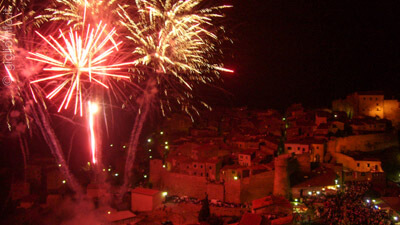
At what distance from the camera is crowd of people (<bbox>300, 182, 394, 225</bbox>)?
12.7 metres

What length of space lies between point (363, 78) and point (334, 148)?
16020 mm

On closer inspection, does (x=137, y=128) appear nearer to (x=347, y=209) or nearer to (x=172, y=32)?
(x=172, y=32)

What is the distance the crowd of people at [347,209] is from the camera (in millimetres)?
12672

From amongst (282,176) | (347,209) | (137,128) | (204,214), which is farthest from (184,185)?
(347,209)

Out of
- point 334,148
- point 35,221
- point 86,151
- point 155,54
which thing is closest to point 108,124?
point 86,151

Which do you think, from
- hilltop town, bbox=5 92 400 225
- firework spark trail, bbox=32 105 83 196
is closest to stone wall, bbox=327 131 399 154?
hilltop town, bbox=5 92 400 225

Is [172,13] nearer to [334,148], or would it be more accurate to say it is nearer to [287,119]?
[334,148]

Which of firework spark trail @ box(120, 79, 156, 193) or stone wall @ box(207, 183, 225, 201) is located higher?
firework spark trail @ box(120, 79, 156, 193)

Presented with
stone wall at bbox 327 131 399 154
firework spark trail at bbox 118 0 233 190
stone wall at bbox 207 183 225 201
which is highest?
firework spark trail at bbox 118 0 233 190

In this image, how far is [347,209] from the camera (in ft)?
43.3

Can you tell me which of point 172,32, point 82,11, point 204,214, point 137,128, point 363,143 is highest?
point 82,11

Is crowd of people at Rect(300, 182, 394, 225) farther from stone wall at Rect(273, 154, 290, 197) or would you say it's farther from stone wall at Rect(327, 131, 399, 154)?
stone wall at Rect(327, 131, 399, 154)

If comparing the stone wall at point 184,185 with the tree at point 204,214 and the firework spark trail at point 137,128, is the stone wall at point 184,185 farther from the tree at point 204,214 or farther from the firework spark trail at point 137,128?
Result: the firework spark trail at point 137,128

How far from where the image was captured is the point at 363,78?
33.0 meters
